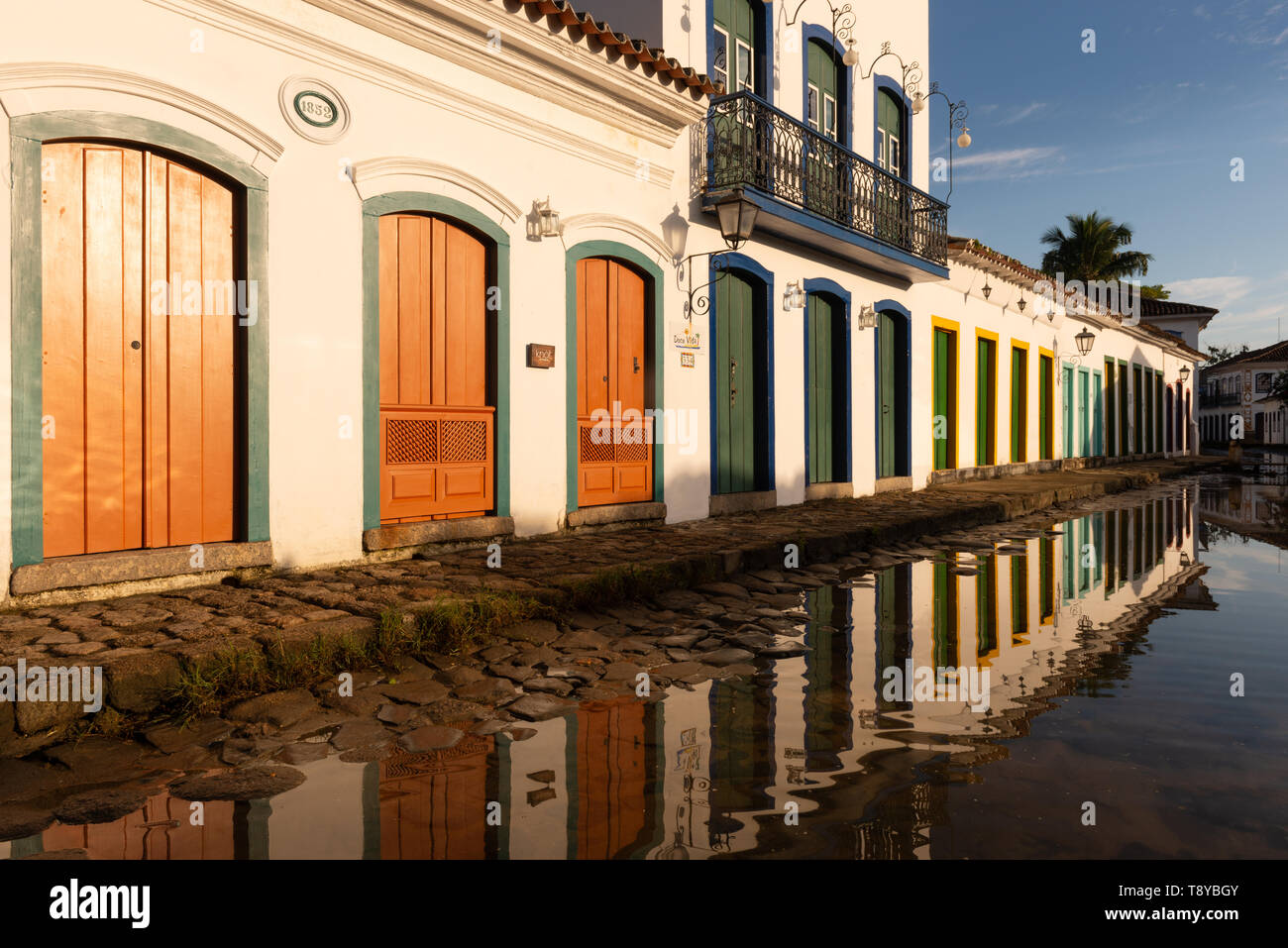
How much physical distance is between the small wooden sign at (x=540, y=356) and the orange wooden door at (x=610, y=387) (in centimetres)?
62

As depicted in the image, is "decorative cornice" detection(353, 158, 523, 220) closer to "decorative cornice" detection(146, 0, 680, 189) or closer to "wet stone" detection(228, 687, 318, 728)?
"decorative cornice" detection(146, 0, 680, 189)

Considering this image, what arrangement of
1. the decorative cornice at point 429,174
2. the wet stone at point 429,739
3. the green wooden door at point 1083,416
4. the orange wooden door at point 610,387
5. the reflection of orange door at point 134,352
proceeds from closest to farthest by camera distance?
the wet stone at point 429,739 → the reflection of orange door at point 134,352 → the decorative cornice at point 429,174 → the orange wooden door at point 610,387 → the green wooden door at point 1083,416

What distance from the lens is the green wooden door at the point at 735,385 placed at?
10023mm

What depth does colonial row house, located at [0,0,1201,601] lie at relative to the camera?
4906 millimetres

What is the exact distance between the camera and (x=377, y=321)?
20.8 ft

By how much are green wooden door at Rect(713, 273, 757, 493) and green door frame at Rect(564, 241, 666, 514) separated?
43.0 inches

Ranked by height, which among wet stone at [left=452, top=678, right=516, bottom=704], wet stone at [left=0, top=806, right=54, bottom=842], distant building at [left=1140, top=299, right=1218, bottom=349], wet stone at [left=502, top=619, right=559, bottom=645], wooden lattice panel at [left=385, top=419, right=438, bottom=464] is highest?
distant building at [left=1140, top=299, right=1218, bottom=349]

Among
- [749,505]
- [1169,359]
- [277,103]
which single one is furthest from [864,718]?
[1169,359]

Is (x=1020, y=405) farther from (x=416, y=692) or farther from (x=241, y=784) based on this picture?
(x=241, y=784)

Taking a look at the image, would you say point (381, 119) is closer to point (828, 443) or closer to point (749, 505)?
point (749, 505)

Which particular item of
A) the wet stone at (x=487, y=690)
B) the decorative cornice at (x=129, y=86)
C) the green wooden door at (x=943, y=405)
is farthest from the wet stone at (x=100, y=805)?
the green wooden door at (x=943, y=405)

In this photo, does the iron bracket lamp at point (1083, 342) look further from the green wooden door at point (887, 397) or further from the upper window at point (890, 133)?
the green wooden door at point (887, 397)

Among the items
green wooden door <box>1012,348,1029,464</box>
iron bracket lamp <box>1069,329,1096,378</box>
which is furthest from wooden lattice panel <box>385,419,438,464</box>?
iron bracket lamp <box>1069,329,1096,378</box>
